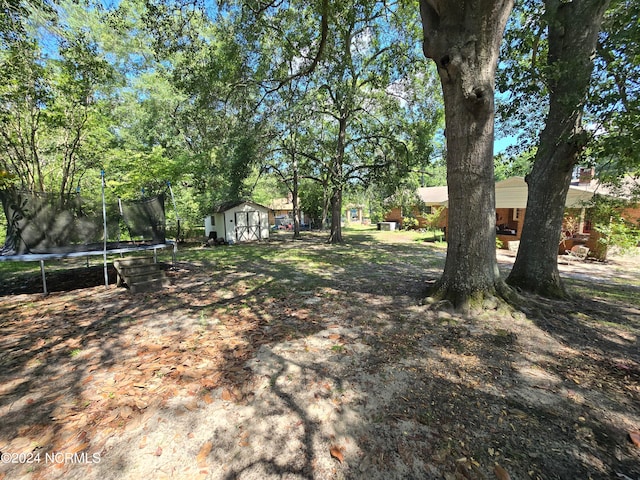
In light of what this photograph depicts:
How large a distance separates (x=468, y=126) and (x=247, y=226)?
15606 millimetres

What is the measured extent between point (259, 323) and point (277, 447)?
2.18 meters

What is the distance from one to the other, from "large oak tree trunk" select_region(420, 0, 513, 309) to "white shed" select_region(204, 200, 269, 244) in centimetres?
1470

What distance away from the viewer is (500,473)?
1.60 meters

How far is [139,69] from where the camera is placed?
16891 mm

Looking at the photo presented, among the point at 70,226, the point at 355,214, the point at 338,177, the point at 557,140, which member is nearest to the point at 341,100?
the point at 338,177

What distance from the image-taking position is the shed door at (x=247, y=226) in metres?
17.3

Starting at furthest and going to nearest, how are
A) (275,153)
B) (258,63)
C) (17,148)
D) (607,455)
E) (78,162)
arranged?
(275,153), (78,162), (17,148), (258,63), (607,455)

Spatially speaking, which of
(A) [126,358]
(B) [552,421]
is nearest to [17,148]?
(A) [126,358]

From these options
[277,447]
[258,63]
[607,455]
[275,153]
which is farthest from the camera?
[275,153]

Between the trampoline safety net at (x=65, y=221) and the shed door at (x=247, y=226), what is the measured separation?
31.9 feet

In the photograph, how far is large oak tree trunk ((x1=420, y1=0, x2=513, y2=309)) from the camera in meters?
3.44

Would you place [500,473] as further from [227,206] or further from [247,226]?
[247,226]

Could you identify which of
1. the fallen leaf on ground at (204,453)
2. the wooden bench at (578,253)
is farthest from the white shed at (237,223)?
the wooden bench at (578,253)

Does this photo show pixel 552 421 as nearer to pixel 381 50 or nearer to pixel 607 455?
pixel 607 455
